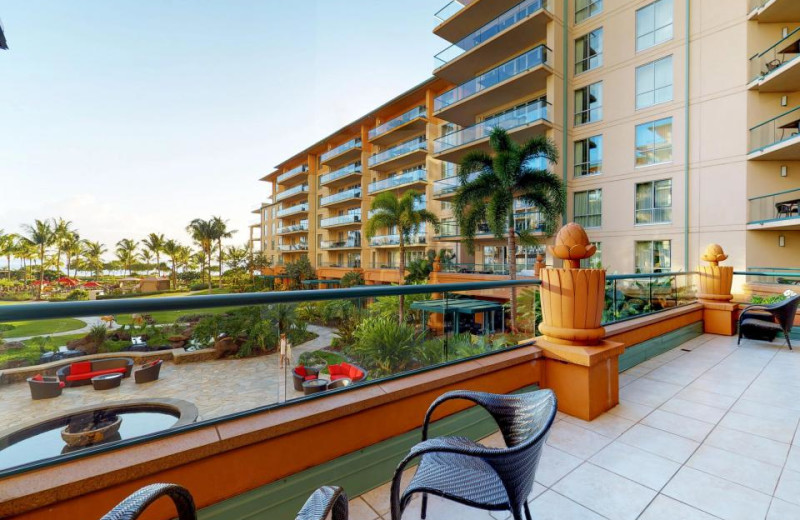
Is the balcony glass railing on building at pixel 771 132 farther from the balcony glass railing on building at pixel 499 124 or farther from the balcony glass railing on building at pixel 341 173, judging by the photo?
the balcony glass railing on building at pixel 341 173

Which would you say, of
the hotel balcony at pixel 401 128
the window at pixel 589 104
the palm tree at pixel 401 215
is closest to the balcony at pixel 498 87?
the window at pixel 589 104

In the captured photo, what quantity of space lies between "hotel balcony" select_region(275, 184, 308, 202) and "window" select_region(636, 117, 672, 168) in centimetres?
3441

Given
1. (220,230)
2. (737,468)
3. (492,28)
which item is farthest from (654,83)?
(220,230)

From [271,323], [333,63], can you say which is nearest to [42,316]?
[271,323]

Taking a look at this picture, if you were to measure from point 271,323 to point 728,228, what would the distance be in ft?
61.6

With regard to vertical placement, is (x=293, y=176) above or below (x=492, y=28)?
below

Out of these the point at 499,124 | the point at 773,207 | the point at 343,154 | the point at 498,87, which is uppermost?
the point at 343,154

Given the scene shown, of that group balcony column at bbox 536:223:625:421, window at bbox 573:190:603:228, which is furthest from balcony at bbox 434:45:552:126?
balcony column at bbox 536:223:625:421

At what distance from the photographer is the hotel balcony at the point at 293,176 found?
42.7 m

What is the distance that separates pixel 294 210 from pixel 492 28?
104 feet

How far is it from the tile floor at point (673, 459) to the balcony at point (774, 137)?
43.2 ft

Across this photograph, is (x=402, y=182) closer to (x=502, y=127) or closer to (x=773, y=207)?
(x=502, y=127)

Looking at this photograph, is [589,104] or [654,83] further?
[589,104]

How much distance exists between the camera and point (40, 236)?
43750mm
